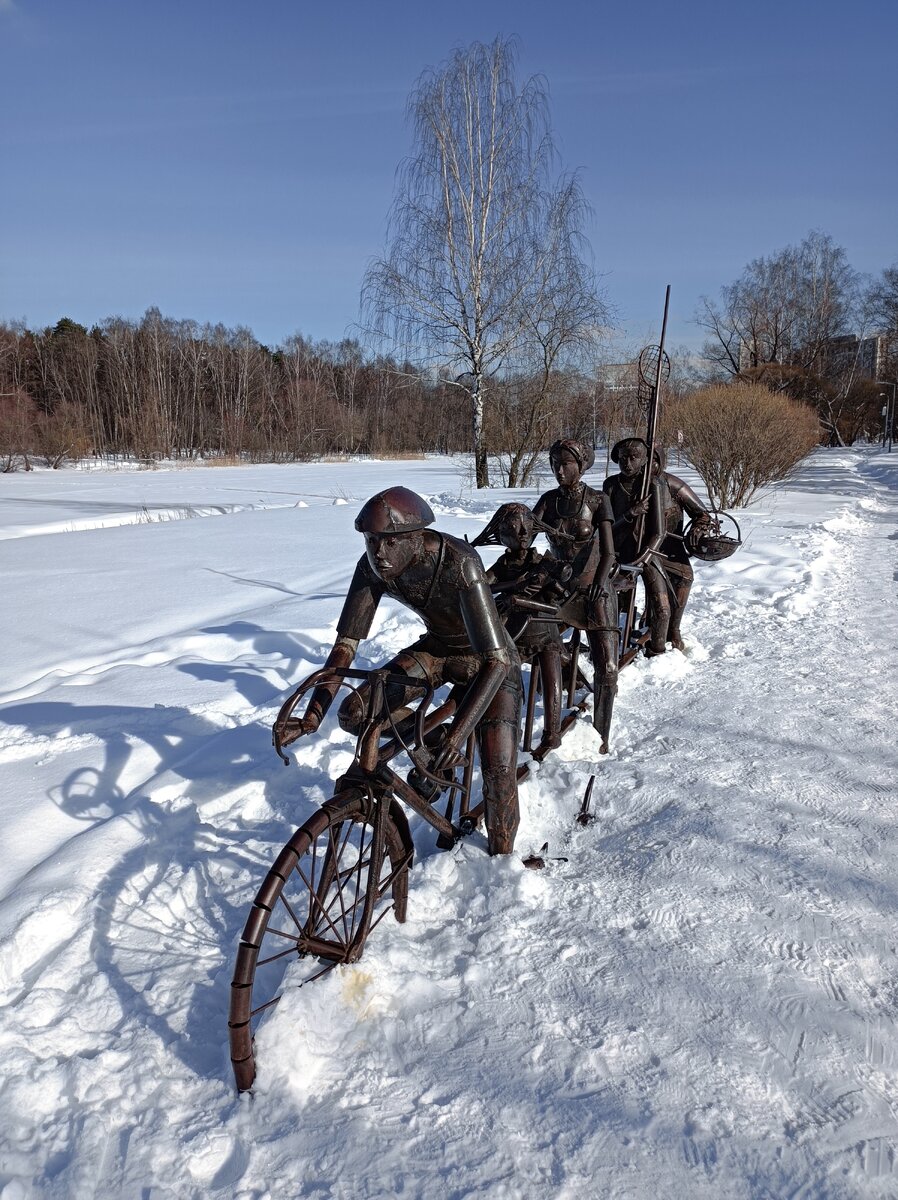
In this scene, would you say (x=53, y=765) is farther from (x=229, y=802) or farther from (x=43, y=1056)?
(x=43, y=1056)

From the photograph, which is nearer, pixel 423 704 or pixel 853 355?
pixel 423 704

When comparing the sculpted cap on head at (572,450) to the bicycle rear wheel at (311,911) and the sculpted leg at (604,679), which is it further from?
the bicycle rear wheel at (311,911)

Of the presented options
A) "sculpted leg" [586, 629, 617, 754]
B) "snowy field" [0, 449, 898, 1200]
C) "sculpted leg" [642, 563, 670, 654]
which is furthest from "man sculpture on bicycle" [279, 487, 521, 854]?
"sculpted leg" [642, 563, 670, 654]

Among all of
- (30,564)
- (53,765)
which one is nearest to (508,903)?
(53,765)

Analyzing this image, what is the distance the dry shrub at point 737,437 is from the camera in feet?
53.9

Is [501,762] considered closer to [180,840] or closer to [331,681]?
[331,681]

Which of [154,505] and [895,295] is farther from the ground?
[895,295]

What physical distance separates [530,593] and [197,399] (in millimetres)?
50811

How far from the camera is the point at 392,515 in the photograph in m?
2.58

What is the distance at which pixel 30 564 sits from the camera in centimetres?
1005

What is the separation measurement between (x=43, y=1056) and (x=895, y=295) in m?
45.2

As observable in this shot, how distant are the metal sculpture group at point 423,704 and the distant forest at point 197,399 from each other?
1499 inches

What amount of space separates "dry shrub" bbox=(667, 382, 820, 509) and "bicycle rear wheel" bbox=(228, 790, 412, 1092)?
15.1 metres

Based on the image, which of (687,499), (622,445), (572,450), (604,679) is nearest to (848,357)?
(687,499)
